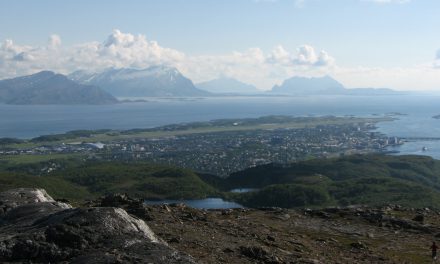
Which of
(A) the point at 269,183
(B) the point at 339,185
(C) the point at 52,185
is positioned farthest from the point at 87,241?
(A) the point at 269,183

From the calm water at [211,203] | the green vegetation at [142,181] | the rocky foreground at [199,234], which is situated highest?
the rocky foreground at [199,234]

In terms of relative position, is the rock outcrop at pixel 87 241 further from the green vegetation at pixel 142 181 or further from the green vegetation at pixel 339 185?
the green vegetation at pixel 142 181

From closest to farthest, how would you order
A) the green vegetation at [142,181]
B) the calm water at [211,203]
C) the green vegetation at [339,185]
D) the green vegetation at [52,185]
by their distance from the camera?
the calm water at [211,203] → the green vegetation at [339,185] → the green vegetation at [52,185] → the green vegetation at [142,181]

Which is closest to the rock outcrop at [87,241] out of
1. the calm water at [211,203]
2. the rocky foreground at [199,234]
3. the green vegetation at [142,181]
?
the rocky foreground at [199,234]

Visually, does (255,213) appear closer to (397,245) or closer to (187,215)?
(187,215)

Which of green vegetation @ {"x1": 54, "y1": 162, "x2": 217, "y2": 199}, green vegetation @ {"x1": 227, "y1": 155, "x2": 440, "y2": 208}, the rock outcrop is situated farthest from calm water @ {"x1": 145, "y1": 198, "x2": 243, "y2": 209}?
the rock outcrop

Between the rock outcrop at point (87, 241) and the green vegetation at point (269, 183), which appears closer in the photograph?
the rock outcrop at point (87, 241)

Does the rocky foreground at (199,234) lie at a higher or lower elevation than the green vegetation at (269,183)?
higher
